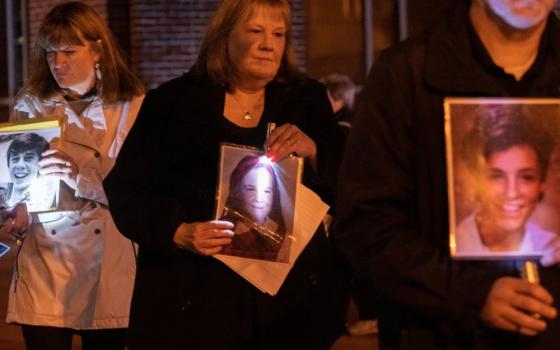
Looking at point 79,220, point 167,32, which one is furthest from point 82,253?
point 167,32

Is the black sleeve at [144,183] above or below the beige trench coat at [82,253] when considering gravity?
above

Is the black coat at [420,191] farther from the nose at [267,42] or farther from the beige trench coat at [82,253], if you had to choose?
the beige trench coat at [82,253]

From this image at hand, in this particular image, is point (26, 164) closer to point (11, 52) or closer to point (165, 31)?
point (165, 31)

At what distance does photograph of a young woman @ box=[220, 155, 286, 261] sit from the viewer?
3576 mm

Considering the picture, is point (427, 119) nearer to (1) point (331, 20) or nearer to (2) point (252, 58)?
(2) point (252, 58)

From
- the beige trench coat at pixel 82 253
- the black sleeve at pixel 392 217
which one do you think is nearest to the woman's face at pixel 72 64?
the beige trench coat at pixel 82 253

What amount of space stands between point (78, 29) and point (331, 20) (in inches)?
310

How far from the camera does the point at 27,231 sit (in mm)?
4648

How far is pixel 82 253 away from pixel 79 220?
15 centimetres

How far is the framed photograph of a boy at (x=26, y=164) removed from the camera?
4418mm

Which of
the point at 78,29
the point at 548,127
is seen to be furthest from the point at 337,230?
the point at 78,29

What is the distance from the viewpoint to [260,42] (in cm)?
384

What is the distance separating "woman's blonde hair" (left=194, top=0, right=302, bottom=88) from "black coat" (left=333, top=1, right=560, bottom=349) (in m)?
1.30

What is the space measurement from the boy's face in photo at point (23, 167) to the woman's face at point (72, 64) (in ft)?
1.43
